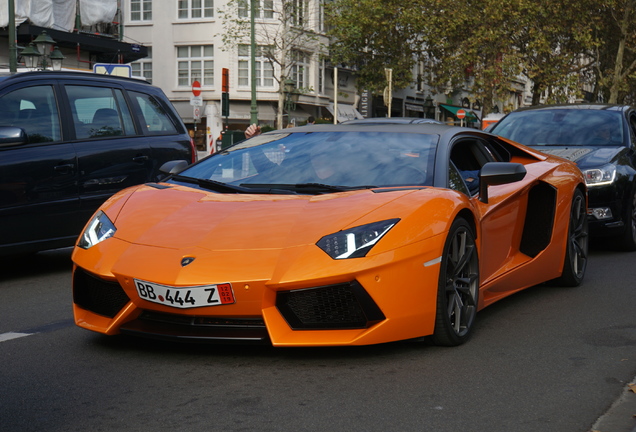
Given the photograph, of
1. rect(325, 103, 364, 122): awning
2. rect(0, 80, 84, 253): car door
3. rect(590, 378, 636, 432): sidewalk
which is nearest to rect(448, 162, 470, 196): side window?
rect(590, 378, 636, 432): sidewalk

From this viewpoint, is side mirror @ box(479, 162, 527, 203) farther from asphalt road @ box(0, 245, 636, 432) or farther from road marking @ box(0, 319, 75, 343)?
road marking @ box(0, 319, 75, 343)

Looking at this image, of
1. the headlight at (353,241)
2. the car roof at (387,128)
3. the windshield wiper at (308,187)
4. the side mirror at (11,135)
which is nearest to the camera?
the headlight at (353,241)

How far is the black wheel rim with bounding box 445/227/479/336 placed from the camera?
16.0 feet

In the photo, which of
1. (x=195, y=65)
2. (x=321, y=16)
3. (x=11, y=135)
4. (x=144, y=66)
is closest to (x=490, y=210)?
(x=11, y=135)

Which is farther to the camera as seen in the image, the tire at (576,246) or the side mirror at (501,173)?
the tire at (576,246)

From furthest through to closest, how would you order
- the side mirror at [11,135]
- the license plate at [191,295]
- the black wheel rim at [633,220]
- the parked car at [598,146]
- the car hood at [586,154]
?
the black wheel rim at [633,220]
the car hood at [586,154]
the parked car at [598,146]
the side mirror at [11,135]
the license plate at [191,295]

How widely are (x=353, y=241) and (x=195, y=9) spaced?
148ft

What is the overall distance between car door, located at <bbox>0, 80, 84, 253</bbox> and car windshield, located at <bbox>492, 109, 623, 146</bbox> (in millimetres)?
4945

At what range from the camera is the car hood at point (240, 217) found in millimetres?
4480

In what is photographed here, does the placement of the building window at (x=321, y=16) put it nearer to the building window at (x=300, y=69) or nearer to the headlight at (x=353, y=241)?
the building window at (x=300, y=69)

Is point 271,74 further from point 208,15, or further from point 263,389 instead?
point 263,389

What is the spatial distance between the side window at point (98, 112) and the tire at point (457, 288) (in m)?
4.05

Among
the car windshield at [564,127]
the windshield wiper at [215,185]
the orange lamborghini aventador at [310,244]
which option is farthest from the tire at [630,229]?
the windshield wiper at [215,185]

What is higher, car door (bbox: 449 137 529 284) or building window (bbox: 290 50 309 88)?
building window (bbox: 290 50 309 88)
